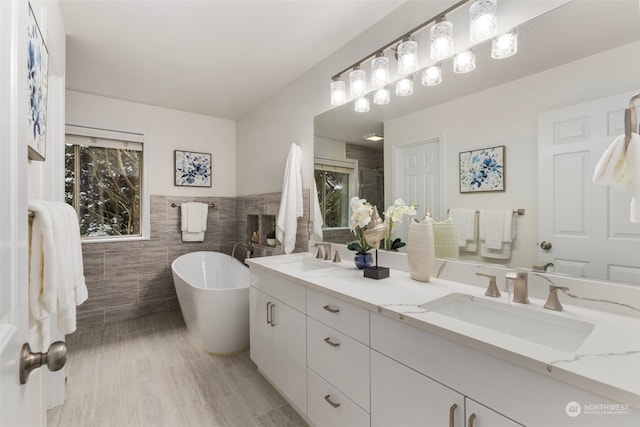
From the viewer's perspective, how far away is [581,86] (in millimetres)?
1094

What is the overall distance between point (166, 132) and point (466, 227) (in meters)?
3.50

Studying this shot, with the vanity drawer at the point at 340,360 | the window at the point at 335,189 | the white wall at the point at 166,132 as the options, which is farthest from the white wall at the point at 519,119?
the white wall at the point at 166,132

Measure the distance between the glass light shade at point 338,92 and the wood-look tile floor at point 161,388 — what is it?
2.11 m

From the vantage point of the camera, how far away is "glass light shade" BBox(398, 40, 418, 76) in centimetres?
164

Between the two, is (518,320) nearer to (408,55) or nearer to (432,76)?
(432,76)

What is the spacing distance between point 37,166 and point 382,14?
226cm

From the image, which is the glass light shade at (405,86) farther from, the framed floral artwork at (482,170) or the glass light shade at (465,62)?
the framed floral artwork at (482,170)

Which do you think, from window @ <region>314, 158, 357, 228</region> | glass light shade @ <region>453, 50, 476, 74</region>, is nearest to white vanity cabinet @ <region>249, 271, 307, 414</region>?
window @ <region>314, 158, 357, 228</region>

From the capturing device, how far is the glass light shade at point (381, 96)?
73.2 inches

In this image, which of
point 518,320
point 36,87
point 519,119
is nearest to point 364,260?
point 518,320

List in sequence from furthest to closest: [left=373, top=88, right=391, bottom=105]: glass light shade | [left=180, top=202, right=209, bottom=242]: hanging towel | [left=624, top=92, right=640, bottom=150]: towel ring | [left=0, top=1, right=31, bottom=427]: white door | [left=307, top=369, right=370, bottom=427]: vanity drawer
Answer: [left=180, top=202, right=209, bottom=242]: hanging towel < [left=373, top=88, right=391, bottom=105]: glass light shade < [left=307, top=369, right=370, bottom=427]: vanity drawer < [left=624, top=92, right=640, bottom=150]: towel ring < [left=0, top=1, right=31, bottom=427]: white door

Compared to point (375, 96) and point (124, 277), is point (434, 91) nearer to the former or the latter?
point (375, 96)

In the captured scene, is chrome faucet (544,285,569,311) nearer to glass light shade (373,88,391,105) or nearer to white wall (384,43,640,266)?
white wall (384,43,640,266)

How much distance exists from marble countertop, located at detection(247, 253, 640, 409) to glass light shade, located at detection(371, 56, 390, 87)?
122cm
